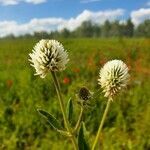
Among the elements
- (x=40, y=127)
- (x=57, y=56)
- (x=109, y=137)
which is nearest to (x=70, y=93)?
(x=40, y=127)

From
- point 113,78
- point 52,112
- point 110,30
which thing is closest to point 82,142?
point 113,78

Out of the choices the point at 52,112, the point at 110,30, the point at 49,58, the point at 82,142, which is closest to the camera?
the point at 49,58

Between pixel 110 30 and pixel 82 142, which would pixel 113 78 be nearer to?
pixel 82 142

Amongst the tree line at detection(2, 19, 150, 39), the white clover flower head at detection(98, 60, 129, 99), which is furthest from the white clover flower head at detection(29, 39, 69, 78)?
the tree line at detection(2, 19, 150, 39)

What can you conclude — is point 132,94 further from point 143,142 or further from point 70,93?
point 143,142

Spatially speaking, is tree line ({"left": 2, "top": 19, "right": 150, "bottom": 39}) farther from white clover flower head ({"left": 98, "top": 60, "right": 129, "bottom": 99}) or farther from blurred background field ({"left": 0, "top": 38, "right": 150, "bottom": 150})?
white clover flower head ({"left": 98, "top": 60, "right": 129, "bottom": 99})

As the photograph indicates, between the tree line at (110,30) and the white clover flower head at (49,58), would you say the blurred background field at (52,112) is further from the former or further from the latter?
the tree line at (110,30)

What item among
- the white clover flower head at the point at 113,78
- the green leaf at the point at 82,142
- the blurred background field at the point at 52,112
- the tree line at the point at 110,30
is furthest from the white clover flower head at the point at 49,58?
the tree line at the point at 110,30
